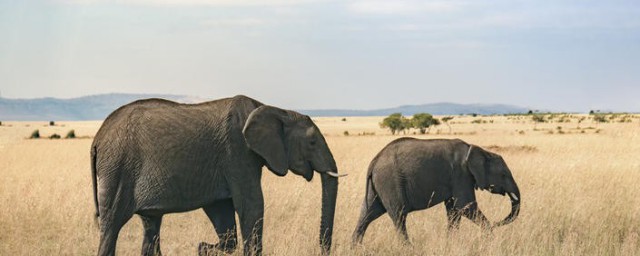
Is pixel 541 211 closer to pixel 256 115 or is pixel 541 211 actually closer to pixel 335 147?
pixel 256 115

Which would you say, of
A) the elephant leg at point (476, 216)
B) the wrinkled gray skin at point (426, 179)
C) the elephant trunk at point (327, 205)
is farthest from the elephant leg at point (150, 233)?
the elephant leg at point (476, 216)

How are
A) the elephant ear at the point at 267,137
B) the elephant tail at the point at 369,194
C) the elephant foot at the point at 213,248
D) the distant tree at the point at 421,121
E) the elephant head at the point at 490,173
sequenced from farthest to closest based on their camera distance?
the distant tree at the point at 421,121, the elephant tail at the point at 369,194, the elephant head at the point at 490,173, the elephant foot at the point at 213,248, the elephant ear at the point at 267,137

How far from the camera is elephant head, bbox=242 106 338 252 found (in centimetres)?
820

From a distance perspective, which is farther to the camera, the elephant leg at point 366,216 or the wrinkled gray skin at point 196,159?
the elephant leg at point 366,216

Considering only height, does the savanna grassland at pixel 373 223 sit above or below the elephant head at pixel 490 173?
below

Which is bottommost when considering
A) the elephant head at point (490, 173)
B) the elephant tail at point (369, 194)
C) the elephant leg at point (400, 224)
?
the elephant leg at point (400, 224)

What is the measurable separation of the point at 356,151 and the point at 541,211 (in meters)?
17.9

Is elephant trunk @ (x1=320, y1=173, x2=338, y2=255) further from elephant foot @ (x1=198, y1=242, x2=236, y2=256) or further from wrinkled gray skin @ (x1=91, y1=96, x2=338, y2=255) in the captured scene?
elephant foot @ (x1=198, y1=242, x2=236, y2=256)

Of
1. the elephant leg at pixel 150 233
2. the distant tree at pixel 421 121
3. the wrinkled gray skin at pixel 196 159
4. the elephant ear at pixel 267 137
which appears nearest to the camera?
the elephant ear at pixel 267 137

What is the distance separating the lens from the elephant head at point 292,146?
26.9ft

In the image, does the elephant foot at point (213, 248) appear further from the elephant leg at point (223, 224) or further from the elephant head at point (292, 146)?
the elephant head at point (292, 146)

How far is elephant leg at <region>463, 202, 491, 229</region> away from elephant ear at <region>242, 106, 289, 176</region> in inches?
145

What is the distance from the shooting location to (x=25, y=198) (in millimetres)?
14984

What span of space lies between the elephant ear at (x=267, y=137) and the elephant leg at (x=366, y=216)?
2.91m
